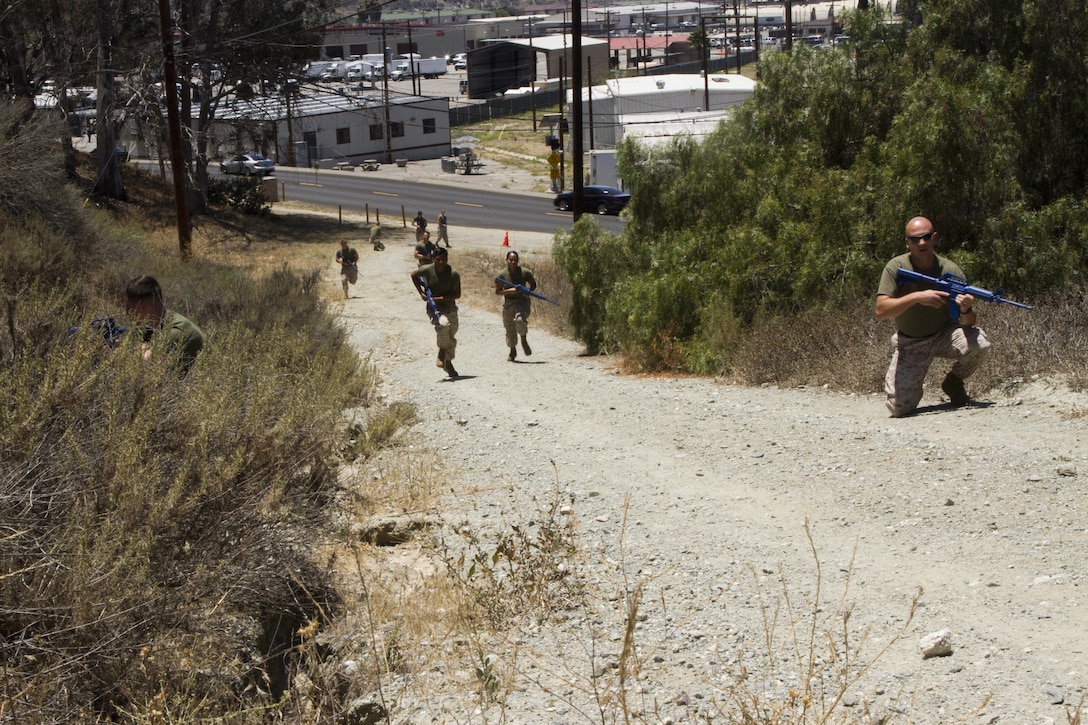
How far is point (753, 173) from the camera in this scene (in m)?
14.7

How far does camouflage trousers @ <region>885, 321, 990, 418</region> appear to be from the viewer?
8.52 metres

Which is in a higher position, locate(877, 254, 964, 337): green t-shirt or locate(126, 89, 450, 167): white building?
locate(126, 89, 450, 167): white building

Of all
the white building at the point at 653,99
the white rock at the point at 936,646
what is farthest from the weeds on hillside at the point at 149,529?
the white building at the point at 653,99

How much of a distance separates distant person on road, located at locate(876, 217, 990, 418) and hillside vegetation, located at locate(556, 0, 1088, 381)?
1.43m

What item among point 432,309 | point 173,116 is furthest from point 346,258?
point 432,309

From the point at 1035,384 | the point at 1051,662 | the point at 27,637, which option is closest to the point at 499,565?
the point at 27,637

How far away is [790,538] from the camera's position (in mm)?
6227

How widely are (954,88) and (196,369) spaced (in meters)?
9.43

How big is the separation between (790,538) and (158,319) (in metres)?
4.24

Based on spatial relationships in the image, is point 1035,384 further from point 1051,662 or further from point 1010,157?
point 1051,662

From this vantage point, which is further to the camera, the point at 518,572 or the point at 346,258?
the point at 346,258

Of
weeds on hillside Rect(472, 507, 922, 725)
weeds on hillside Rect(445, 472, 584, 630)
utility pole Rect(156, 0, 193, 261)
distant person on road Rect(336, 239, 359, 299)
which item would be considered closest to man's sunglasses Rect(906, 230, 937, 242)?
weeds on hillside Rect(445, 472, 584, 630)

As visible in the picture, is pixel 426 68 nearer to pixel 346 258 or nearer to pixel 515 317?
pixel 346 258

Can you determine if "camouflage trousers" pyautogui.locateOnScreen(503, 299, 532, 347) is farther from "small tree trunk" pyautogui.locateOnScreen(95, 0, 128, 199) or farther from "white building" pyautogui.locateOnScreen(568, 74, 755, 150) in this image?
"white building" pyautogui.locateOnScreen(568, 74, 755, 150)
